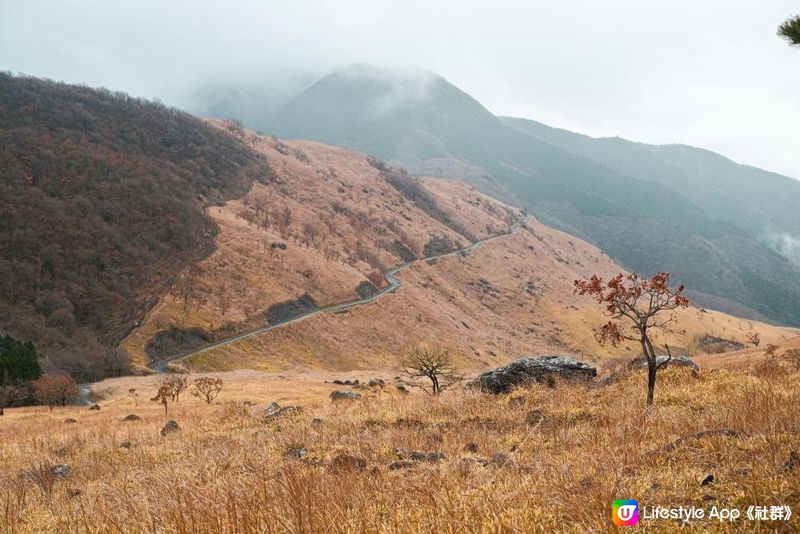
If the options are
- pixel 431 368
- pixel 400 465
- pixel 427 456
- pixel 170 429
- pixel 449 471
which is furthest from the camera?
pixel 431 368

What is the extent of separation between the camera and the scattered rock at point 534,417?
9.97 m

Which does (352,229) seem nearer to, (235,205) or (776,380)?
(235,205)

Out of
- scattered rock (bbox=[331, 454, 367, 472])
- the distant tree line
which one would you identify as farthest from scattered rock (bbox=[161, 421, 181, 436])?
the distant tree line

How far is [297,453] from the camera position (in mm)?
8125

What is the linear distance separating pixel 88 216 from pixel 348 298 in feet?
191

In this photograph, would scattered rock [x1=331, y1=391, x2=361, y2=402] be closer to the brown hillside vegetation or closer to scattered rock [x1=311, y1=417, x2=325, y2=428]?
scattered rock [x1=311, y1=417, x2=325, y2=428]

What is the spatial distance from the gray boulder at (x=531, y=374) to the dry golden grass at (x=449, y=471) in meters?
4.93

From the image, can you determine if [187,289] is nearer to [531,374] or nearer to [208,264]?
[208,264]

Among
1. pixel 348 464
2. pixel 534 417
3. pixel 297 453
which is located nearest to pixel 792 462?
pixel 348 464

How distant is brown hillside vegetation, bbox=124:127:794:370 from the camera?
9356 cm

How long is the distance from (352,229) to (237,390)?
121 m

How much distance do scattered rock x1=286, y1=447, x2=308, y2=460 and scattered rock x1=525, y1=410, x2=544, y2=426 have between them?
4419 millimetres

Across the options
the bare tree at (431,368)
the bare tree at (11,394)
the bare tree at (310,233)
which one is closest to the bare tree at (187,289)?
the bare tree at (11,394)

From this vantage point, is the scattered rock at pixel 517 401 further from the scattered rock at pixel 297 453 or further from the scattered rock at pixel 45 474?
the scattered rock at pixel 45 474
